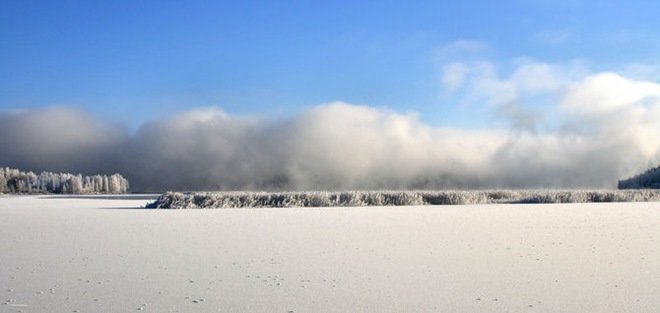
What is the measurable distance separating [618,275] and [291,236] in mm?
5238

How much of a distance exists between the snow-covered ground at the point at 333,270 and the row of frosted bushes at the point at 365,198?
1073 cm

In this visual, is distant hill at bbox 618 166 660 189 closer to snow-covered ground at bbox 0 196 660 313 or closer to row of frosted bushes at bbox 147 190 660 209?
row of frosted bushes at bbox 147 190 660 209

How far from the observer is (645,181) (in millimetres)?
50125

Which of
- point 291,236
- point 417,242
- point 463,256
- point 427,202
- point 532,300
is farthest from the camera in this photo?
point 427,202

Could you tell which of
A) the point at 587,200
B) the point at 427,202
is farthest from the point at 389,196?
the point at 587,200

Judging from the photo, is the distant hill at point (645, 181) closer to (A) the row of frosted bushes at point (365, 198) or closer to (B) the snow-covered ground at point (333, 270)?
(A) the row of frosted bushes at point (365, 198)

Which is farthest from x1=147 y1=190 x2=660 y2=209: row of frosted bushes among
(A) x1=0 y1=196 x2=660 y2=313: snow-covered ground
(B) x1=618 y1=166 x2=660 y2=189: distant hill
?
(B) x1=618 y1=166 x2=660 y2=189: distant hill

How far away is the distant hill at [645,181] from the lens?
48344 mm

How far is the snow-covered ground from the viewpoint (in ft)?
16.6

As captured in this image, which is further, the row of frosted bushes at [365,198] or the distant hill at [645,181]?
the distant hill at [645,181]

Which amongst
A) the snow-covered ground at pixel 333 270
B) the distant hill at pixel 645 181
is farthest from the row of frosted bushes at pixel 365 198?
the distant hill at pixel 645 181

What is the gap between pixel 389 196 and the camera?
80.5 feet

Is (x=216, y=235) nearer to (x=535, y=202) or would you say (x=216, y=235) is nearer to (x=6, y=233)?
(x=6, y=233)

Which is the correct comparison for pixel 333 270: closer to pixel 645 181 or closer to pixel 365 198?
pixel 365 198
